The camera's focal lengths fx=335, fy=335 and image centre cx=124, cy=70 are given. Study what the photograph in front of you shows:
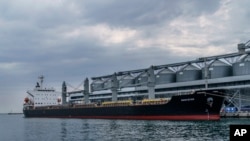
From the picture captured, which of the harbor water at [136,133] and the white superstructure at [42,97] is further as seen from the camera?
the white superstructure at [42,97]

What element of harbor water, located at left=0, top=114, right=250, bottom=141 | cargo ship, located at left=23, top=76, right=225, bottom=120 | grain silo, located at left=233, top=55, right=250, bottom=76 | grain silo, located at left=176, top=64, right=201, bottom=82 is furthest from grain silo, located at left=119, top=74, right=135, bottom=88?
harbor water, located at left=0, top=114, right=250, bottom=141

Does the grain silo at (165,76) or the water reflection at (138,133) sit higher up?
the grain silo at (165,76)

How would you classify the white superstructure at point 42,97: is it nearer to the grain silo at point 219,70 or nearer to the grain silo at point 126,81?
the grain silo at point 126,81

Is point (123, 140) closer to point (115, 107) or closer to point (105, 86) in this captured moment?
point (115, 107)

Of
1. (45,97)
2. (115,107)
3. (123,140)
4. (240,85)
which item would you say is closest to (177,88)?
→ (240,85)

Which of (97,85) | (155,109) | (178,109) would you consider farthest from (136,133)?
(97,85)

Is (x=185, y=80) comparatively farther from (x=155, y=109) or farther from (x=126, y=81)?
(x=155, y=109)

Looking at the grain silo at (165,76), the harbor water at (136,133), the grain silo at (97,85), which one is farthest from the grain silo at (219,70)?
the grain silo at (97,85)

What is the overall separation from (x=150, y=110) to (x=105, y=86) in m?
52.1

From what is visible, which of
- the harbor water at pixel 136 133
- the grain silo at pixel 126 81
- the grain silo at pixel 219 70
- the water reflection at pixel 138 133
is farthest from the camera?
the grain silo at pixel 126 81

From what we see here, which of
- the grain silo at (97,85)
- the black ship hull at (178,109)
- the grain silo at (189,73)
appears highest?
the grain silo at (189,73)

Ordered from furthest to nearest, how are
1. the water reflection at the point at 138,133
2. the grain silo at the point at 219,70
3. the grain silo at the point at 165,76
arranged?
the grain silo at the point at 165,76, the grain silo at the point at 219,70, the water reflection at the point at 138,133

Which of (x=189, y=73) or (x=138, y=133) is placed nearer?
(x=138, y=133)

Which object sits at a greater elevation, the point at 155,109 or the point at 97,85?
the point at 97,85
